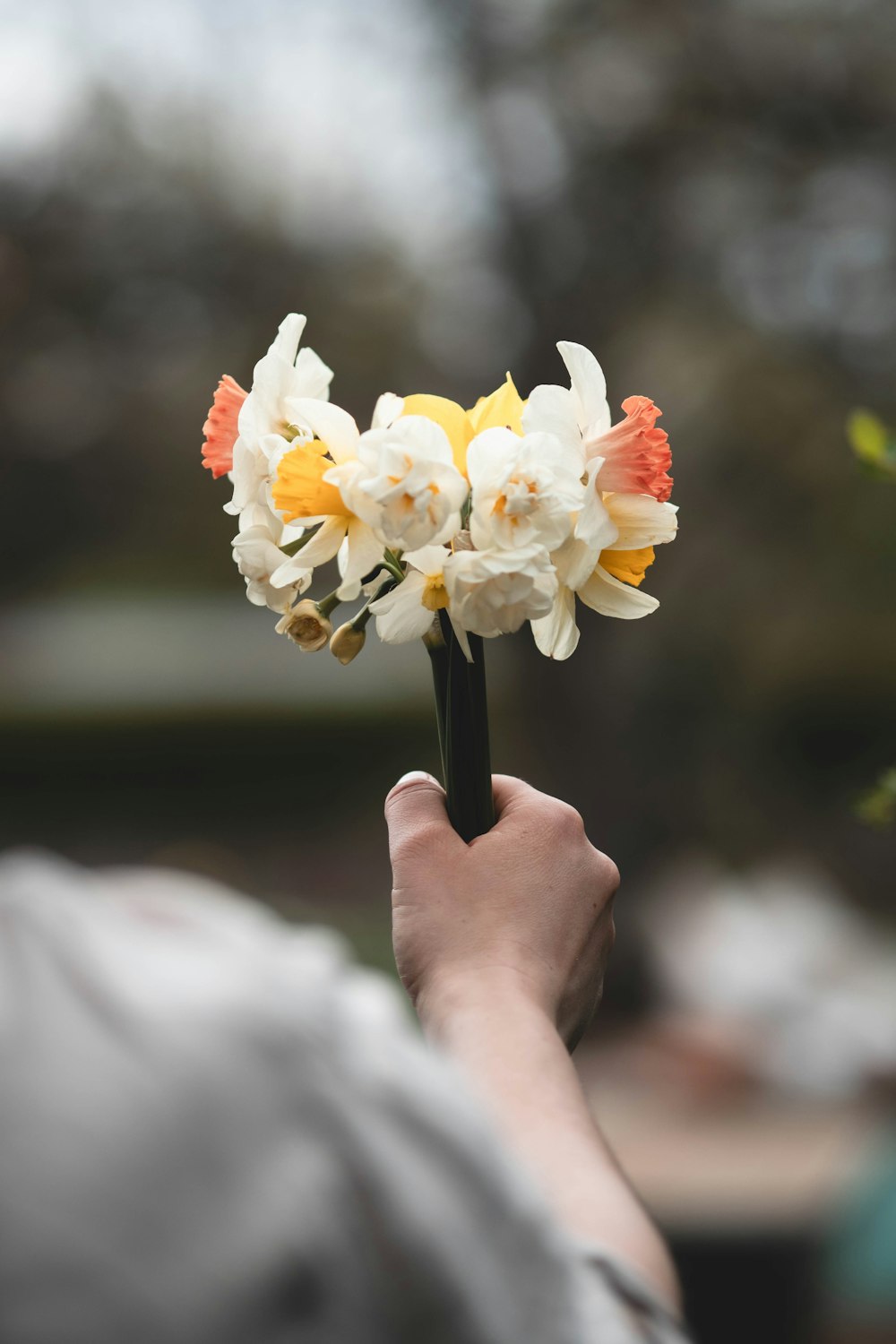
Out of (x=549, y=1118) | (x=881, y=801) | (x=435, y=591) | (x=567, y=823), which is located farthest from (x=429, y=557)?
(x=881, y=801)

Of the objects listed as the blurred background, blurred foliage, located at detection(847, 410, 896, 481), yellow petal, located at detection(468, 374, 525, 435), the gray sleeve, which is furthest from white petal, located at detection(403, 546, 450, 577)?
the blurred background

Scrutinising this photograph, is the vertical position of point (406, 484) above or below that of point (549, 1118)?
above

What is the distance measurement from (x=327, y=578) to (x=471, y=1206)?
6.84 meters

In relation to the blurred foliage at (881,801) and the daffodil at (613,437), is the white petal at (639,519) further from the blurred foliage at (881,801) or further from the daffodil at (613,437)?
the blurred foliage at (881,801)

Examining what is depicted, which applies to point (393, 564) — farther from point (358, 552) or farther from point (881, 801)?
point (881, 801)

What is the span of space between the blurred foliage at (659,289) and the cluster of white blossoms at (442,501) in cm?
299

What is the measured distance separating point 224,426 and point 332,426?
0.11 meters

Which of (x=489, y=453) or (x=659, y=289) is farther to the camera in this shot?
(x=659, y=289)

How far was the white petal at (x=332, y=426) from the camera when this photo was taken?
0.77m

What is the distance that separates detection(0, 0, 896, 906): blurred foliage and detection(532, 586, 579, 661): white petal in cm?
302

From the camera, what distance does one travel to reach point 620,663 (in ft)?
13.1

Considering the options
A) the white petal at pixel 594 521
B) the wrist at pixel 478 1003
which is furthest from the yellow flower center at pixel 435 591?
the wrist at pixel 478 1003

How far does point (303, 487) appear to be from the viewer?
2.44 feet

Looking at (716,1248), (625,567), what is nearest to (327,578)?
(716,1248)
